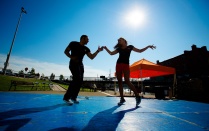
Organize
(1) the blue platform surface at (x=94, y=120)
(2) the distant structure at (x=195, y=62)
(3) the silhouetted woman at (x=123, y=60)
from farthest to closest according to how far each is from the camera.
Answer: (2) the distant structure at (x=195, y=62)
(3) the silhouetted woman at (x=123, y=60)
(1) the blue platform surface at (x=94, y=120)

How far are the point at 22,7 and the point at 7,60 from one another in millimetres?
11758

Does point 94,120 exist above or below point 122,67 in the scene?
below

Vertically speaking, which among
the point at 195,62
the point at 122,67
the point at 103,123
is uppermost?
the point at 195,62

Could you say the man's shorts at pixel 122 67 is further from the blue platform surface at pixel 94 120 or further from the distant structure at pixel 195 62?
the distant structure at pixel 195 62

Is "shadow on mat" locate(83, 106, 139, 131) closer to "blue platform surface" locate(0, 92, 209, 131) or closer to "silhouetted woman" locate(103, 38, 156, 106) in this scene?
"blue platform surface" locate(0, 92, 209, 131)

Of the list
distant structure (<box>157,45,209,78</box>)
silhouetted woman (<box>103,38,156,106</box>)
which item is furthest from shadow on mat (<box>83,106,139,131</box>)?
distant structure (<box>157,45,209,78</box>)

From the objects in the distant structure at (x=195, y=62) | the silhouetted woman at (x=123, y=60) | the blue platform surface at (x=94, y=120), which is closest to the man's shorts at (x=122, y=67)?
the silhouetted woman at (x=123, y=60)

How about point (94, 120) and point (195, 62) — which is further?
point (195, 62)

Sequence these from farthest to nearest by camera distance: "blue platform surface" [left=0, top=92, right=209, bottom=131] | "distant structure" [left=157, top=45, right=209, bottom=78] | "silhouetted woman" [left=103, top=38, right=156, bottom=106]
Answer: "distant structure" [left=157, top=45, right=209, bottom=78] → "silhouetted woman" [left=103, top=38, right=156, bottom=106] → "blue platform surface" [left=0, top=92, right=209, bottom=131]

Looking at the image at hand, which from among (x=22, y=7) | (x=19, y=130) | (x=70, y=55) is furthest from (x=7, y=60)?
(x=19, y=130)

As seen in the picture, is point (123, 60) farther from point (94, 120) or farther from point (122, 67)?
point (94, 120)

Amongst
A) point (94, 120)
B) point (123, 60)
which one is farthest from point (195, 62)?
point (94, 120)

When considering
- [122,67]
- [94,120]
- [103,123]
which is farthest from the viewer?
[122,67]

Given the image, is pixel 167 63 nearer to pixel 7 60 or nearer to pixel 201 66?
pixel 201 66
